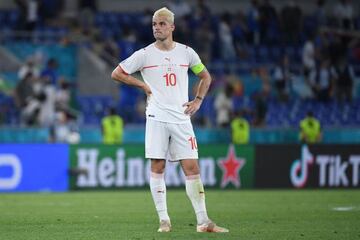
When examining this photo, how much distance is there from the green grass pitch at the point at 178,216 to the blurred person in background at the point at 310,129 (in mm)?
5771

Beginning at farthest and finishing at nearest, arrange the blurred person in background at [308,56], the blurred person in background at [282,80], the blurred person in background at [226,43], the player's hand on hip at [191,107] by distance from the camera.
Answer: the blurred person in background at [226,43] → the blurred person in background at [308,56] → the blurred person in background at [282,80] → the player's hand on hip at [191,107]

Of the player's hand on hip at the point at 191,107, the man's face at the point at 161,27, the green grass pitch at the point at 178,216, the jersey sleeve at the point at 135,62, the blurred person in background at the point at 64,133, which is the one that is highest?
the man's face at the point at 161,27

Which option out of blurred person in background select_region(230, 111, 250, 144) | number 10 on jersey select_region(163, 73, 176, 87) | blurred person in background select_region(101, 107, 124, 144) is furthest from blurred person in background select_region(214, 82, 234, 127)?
number 10 on jersey select_region(163, 73, 176, 87)

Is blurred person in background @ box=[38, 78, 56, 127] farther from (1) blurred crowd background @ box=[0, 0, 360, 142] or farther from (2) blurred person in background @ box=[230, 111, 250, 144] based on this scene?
(2) blurred person in background @ box=[230, 111, 250, 144]

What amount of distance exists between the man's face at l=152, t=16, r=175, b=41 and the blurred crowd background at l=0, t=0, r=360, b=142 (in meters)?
14.5

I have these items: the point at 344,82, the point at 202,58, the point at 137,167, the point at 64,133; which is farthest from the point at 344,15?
the point at 137,167

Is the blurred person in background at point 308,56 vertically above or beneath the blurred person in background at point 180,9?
beneath

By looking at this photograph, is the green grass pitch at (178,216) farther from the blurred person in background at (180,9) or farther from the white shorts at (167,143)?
the blurred person in background at (180,9)

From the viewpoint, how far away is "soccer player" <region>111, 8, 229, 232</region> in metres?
12.2

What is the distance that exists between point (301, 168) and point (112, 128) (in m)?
5.09

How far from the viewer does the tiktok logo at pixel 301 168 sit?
2514cm

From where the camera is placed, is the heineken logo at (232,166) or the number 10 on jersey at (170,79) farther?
the heineken logo at (232,166)

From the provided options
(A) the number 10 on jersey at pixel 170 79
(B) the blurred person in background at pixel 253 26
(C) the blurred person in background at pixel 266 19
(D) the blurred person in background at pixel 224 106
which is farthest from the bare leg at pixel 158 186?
(C) the blurred person in background at pixel 266 19

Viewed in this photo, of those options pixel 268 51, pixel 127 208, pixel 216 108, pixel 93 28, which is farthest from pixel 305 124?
pixel 127 208
